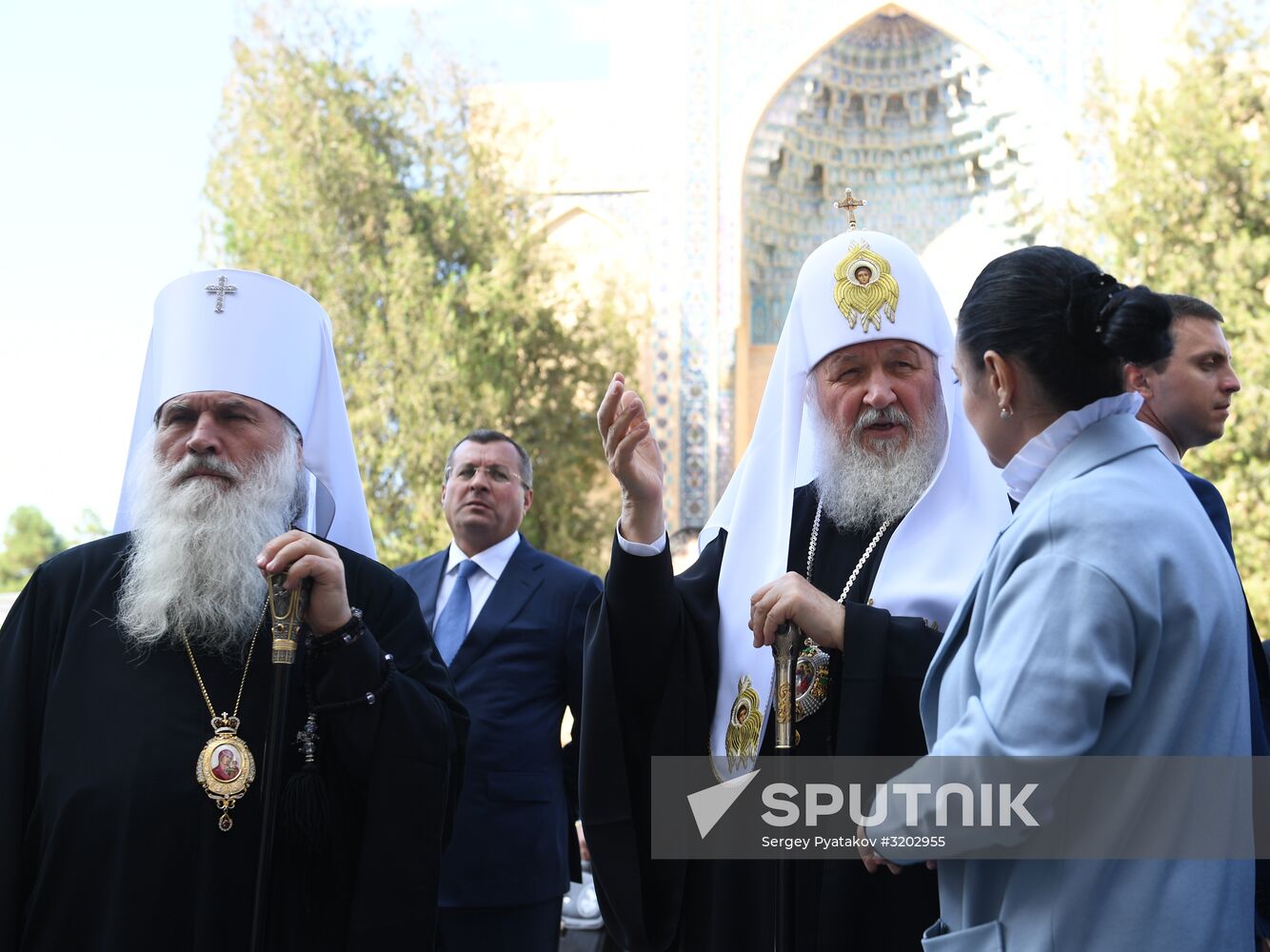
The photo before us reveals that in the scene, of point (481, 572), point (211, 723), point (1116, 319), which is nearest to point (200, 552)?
point (211, 723)

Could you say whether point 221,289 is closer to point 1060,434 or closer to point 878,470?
point 878,470

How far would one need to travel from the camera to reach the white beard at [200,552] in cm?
263

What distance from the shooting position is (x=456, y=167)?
42.6 feet

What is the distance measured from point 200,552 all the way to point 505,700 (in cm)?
169

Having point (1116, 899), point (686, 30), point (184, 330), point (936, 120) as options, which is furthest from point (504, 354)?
point (1116, 899)

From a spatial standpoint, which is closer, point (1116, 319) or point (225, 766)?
point (1116, 319)

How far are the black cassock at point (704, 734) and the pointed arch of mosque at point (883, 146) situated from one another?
37.4 ft

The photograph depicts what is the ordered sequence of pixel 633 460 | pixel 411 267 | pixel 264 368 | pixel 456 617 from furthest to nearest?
pixel 411 267, pixel 456 617, pixel 264 368, pixel 633 460

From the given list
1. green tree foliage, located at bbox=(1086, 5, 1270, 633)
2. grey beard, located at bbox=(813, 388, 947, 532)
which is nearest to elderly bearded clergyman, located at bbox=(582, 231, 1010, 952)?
grey beard, located at bbox=(813, 388, 947, 532)

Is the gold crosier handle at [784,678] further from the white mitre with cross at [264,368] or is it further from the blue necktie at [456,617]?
the blue necktie at [456,617]

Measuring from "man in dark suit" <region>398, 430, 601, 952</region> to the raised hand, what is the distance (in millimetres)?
1442

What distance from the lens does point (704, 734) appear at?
275 centimetres

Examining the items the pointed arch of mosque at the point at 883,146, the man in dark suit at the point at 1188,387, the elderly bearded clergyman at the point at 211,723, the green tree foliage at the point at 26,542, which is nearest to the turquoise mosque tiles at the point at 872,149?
the pointed arch of mosque at the point at 883,146

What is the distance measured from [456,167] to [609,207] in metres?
2.38
